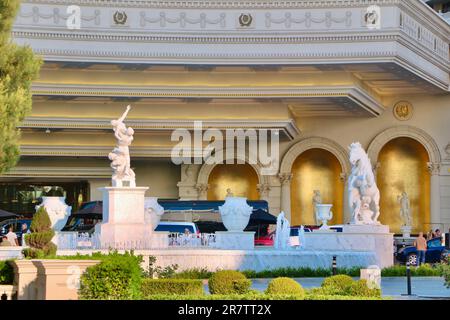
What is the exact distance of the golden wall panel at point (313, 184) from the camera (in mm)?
51344

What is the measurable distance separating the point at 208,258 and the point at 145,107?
20.2m

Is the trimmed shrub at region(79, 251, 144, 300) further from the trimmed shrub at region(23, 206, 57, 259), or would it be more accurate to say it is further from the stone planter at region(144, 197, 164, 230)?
the stone planter at region(144, 197, 164, 230)

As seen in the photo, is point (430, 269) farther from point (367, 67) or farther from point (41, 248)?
point (367, 67)

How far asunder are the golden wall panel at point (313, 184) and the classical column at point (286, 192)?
1540mm

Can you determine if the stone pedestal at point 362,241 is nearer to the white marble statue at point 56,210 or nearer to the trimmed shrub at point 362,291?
the white marble statue at point 56,210

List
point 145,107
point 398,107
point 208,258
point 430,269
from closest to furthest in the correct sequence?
point 208,258 → point 430,269 → point 145,107 → point 398,107

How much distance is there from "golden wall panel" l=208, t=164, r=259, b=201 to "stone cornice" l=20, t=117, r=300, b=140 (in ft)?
17.2

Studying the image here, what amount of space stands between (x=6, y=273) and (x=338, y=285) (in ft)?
20.3

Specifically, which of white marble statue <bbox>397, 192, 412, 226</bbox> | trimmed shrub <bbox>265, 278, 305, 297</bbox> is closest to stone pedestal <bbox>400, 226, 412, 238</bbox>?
white marble statue <bbox>397, 192, 412, 226</bbox>

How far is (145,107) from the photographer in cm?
4684

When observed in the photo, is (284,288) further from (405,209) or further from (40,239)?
(405,209)

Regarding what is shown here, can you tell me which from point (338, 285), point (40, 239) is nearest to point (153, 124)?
point (40, 239)

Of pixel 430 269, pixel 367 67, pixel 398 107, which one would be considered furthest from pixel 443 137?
pixel 430 269

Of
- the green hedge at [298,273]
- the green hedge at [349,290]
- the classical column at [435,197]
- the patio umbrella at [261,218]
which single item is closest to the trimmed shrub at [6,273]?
the green hedge at [349,290]
